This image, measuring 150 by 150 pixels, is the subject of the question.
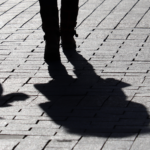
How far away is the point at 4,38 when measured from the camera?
7.62m

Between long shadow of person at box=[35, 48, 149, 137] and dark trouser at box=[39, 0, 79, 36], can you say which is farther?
dark trouser at box=[39, 0, 79, 36]

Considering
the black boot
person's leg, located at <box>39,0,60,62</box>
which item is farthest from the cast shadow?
the black boot

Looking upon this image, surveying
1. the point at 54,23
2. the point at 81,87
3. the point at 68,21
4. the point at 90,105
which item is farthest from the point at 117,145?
the point at 68,21

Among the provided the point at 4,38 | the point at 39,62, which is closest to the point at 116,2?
the point at 4,38

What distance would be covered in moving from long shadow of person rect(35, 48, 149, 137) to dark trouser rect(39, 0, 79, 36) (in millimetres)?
591

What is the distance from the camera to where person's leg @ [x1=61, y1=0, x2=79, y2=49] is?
6707mm

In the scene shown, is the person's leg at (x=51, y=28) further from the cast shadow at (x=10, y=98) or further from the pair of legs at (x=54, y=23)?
the cast shadow at (x=10, y=98)

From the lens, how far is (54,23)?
645 cm

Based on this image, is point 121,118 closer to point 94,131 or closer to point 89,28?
point 94,131

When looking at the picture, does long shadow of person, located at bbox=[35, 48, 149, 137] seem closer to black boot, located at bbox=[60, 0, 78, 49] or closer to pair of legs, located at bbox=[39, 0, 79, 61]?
pair of legs, located at bbox=[39, 0, 79, 61]

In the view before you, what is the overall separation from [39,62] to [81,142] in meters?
2.54

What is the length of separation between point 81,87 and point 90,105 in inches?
22.6

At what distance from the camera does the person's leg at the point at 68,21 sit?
6707 millimetres

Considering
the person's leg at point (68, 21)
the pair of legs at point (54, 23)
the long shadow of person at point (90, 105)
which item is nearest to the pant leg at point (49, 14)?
the pair of legs at point (54, 23)
